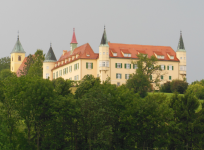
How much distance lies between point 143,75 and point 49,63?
27.6 m

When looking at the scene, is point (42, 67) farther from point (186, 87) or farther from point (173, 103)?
point (173, 103)

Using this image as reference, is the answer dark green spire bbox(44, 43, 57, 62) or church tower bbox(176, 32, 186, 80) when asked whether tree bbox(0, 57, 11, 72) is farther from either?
church tower bbox(176, 32, 186, 80)

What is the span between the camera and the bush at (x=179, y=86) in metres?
86.8

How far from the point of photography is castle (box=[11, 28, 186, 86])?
91062mm

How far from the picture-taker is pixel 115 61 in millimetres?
92188

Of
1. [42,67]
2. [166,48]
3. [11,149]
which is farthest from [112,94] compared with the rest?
[42,67]

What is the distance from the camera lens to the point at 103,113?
48.0 metres

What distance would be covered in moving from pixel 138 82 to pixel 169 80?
13.1 metres

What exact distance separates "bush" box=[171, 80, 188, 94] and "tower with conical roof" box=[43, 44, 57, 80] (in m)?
28.4

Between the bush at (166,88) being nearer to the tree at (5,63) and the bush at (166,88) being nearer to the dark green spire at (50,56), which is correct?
the dark green spire at (50,56)

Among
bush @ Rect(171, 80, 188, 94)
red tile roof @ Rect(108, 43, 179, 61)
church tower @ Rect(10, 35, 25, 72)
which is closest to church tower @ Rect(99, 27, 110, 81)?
red tile roof @ Rect(108, 43, 179, 61)

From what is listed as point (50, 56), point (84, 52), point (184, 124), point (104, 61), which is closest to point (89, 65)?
point (84, 52)

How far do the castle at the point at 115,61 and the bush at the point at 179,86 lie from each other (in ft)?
15.5

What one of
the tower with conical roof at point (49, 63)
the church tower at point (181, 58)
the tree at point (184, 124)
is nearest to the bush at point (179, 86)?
the church tower at point (181, 58)
